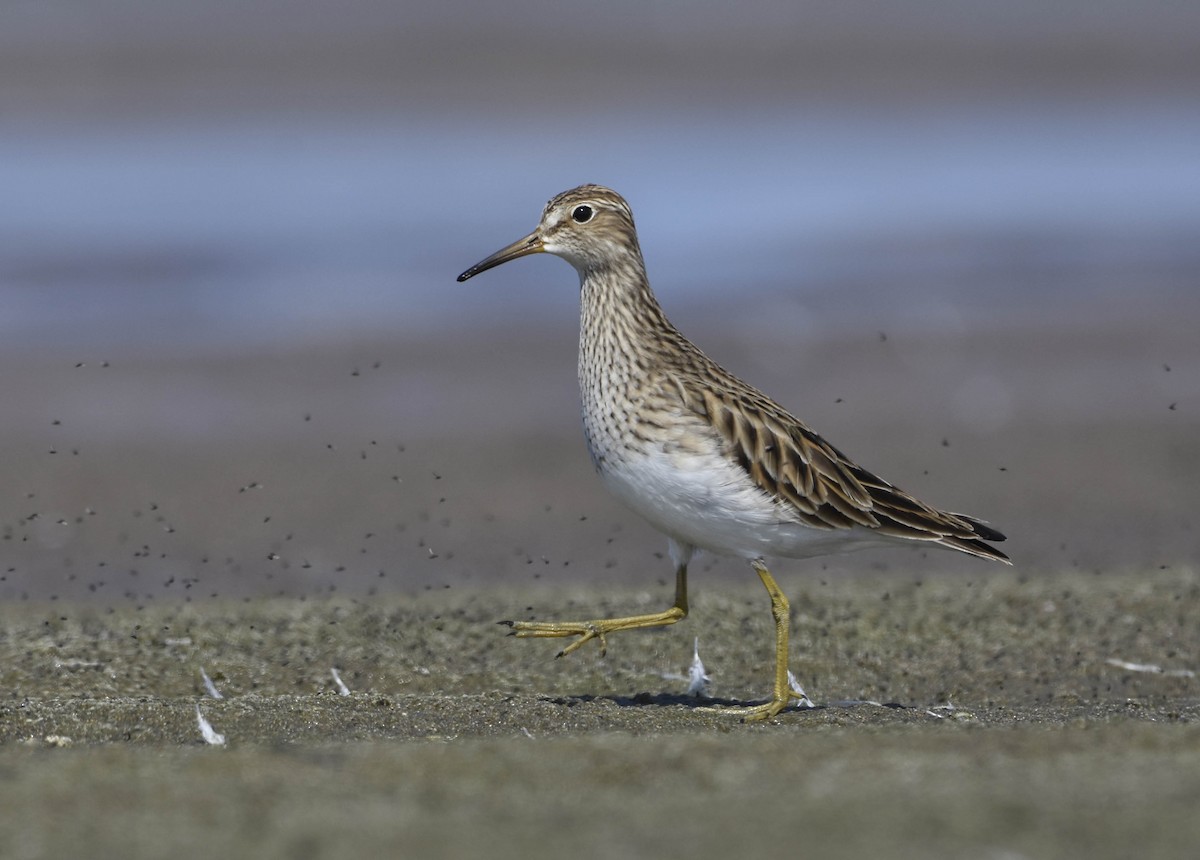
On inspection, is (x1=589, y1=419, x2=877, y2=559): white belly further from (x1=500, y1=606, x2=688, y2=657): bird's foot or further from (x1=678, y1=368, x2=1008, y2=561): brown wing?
(x1=500, y1=606, x2=688, y2=657): bird's foot

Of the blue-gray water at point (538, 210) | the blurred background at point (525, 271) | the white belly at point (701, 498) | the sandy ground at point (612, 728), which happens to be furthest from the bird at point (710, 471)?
the blue-gray water at point (538, 210)

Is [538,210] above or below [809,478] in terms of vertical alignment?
above

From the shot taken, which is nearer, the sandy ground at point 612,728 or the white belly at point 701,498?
the sandy ground at point 612,728

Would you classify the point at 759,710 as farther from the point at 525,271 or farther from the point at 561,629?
the point at 525,271

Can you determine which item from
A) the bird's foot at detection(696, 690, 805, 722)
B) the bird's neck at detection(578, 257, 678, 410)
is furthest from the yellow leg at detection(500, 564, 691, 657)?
the bird's neck at detection(578, 257, 678, 410)

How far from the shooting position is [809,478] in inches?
288

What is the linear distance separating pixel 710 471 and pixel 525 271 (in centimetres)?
1350

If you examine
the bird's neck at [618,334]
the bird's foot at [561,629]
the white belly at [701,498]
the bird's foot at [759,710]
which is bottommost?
the bird's foot at [759,710]

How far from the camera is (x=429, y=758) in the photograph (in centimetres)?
524

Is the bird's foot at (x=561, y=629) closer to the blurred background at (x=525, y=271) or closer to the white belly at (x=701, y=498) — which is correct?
the white belly at (x=701, y=498)

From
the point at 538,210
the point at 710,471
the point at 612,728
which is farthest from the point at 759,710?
the point at 538,210

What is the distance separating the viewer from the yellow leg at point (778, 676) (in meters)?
6.95

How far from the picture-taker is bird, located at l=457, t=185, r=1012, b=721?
7.06 meters

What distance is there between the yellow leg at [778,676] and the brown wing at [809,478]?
328 millimetres
